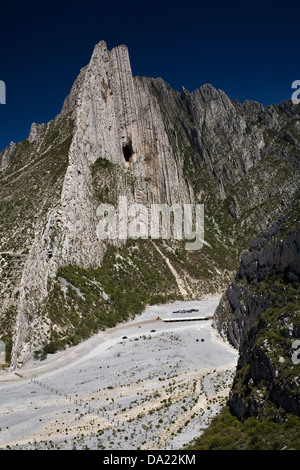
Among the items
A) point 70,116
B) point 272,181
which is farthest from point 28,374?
point 272,181

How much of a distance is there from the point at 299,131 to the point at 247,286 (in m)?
134

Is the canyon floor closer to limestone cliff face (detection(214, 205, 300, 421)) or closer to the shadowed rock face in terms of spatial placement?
limestone cliff face (detection(214, 205, 300, 421))

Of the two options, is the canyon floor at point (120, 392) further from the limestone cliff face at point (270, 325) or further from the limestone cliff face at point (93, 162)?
the limestone cliff face at point (93, 162)

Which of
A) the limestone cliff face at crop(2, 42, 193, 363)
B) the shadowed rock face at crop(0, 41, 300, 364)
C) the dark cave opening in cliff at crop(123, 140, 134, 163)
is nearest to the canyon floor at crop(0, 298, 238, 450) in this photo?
the shadowed rock face at crop(0, 41, 300, 364)

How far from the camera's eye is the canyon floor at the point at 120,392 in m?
25.5

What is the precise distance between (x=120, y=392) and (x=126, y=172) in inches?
3033

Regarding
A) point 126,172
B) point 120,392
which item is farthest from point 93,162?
point 120,392

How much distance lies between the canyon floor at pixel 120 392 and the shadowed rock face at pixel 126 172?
7405mm

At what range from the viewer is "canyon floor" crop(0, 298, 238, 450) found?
2545 cm

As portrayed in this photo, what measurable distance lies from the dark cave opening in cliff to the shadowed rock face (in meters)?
0.31

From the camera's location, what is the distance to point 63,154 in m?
92.8
